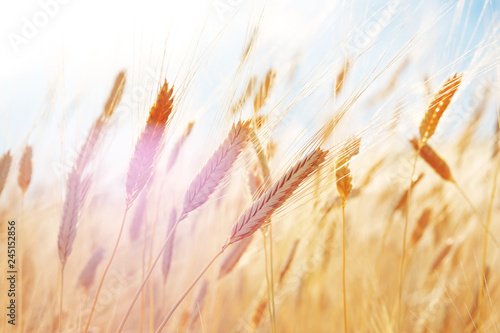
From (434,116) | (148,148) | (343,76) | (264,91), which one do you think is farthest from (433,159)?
(148,148)

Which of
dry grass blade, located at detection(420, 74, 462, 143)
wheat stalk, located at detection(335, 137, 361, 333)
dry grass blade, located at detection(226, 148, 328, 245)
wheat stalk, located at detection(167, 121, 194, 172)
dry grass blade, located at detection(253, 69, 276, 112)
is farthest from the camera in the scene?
wheat stalk, located at detection(167, 121, 194, 172)

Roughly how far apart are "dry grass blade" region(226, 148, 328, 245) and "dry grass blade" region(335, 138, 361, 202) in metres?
0.12

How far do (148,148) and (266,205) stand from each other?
0.22 metres

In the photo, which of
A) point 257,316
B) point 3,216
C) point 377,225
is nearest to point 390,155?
point 257,316

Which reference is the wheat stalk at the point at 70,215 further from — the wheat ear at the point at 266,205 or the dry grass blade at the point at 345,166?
the dry grass blade at the point at 345,166

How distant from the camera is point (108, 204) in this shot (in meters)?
1.72

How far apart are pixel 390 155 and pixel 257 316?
0.53 metres

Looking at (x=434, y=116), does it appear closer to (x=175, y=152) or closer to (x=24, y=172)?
(x=175, y=152)

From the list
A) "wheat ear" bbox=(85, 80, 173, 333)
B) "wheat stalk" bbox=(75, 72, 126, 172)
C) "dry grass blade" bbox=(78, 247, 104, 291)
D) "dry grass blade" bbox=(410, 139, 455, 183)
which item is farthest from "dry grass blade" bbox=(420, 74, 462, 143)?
"dry grass blade" bbox=(78, 247, 104, 291)

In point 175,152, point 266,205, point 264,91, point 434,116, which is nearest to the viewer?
point 266,205

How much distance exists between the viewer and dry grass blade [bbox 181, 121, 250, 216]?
65cm

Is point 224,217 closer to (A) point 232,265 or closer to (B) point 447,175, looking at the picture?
(A) point 232,265

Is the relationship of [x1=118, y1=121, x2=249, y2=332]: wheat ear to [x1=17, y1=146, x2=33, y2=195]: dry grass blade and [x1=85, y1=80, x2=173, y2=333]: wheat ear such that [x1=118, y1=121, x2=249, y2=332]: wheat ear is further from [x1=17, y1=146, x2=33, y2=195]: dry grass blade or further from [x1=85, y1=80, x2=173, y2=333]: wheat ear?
[x1=17, y1=146, x2=33, y2=195]: dry grass blade

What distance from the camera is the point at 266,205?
61 cm
